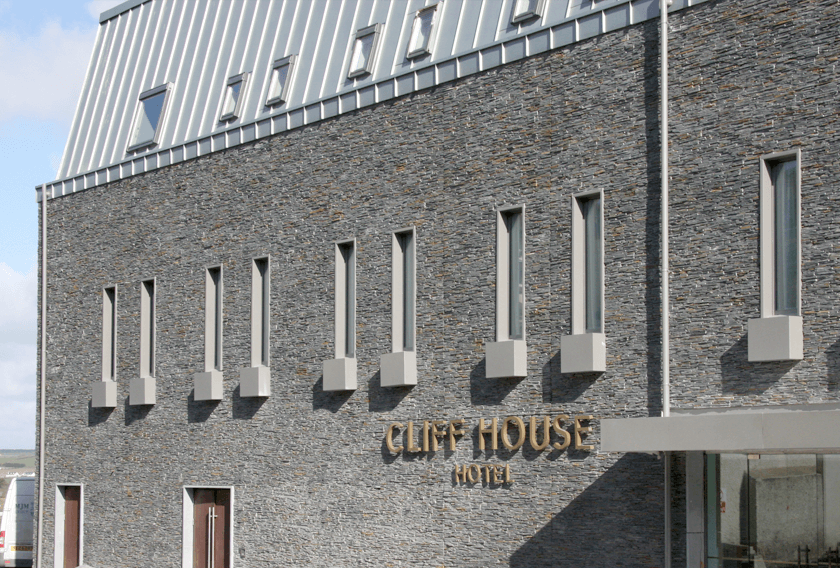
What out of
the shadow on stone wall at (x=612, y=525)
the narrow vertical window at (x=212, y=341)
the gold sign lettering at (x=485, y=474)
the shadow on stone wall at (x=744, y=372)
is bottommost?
the shadow on stone wall at (x=612, y=525)

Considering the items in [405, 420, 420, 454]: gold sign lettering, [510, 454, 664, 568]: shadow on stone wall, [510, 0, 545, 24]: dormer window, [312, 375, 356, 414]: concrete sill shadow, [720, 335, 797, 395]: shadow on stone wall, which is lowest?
[510, 454, 664, 568]: shadow on stone wall

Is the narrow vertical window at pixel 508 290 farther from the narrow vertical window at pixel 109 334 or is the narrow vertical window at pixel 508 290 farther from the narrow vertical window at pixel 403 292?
the narrow vertical window at pixel 109 334

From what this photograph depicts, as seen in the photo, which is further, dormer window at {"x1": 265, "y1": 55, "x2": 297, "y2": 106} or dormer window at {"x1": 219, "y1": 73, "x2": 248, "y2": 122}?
dormer window at {"x1": 219, "y1": 73, "x2": 248, "y2": 122}

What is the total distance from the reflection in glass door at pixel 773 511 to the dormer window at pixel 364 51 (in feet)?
32.2

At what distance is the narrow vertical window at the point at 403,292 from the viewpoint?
1850 cm

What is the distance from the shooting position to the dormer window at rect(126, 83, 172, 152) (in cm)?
2472

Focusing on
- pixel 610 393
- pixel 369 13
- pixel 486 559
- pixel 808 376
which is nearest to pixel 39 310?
pixel 369 13

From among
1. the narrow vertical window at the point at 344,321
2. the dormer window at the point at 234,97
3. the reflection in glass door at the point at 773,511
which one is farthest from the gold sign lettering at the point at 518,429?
the dormer window at the point at 234,97

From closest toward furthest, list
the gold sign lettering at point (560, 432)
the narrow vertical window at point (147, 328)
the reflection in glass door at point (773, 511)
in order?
the reflection in glass door at point (773, 511) < the gold sign lettering at point (560, 432) < the narrow vertical window at point (147, 328)

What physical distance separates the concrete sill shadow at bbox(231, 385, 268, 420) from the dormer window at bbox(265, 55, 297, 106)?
19.0 feet

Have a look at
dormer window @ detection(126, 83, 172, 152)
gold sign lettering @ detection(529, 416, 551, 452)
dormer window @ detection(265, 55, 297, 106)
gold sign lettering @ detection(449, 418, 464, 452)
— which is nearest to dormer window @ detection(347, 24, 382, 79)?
dormer window @ detection(265, 55, 297, 106)

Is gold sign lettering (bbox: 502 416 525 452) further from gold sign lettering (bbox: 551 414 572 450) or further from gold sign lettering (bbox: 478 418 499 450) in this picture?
gold sign lettering (bbox: 551 414 572 450)

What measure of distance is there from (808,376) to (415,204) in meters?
7.55

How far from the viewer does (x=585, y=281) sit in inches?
631
